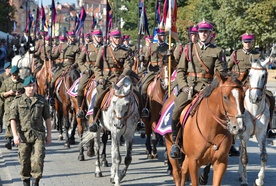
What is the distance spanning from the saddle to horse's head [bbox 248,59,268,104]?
1.97 m

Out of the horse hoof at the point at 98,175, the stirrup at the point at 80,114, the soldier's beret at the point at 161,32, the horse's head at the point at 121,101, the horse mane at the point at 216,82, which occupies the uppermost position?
the soldier's beret at the point at 161,32

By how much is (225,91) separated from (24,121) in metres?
3.72

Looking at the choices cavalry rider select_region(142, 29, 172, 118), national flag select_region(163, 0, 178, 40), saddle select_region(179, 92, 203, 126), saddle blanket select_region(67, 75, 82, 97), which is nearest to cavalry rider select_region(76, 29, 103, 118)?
saddle blanket select_region(67, 75, 82, 97)

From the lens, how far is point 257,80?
39.7ft

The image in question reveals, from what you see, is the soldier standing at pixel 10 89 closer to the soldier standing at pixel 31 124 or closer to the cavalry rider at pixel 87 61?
the cavalry rider at pixel 87 61

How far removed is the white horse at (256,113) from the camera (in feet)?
39.8

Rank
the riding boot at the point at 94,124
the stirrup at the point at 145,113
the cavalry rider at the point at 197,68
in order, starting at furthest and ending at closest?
the stirrup at the point at 145,113, the riding boot at the point at 94,124, the cavalry rider at the point at 197,68

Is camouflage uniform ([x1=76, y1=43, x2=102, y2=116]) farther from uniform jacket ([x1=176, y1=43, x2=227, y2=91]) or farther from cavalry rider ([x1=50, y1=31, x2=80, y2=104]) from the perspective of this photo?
uniform jacket ([x1=176, y1=43, x2=227, y2=91])

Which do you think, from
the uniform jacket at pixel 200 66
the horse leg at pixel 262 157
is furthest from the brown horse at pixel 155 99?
the uniform jacket at pixel 200 66

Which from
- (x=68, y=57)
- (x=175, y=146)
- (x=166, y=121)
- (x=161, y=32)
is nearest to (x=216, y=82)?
(x=175, y=146)

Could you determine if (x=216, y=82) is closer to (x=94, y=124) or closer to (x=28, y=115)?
(x=28, y=115)

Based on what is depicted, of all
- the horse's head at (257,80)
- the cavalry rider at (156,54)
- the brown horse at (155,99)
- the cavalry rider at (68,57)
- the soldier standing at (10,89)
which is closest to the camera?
the horse's head at (257,80)

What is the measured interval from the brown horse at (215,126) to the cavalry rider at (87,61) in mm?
6072

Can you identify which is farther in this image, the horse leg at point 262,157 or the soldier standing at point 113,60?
the soldier standing at point 113,60
